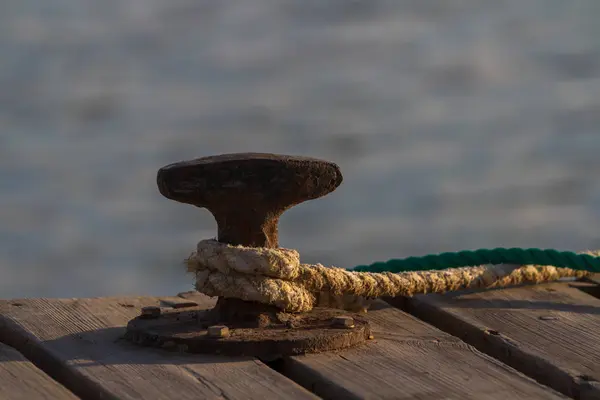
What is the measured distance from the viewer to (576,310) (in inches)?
116

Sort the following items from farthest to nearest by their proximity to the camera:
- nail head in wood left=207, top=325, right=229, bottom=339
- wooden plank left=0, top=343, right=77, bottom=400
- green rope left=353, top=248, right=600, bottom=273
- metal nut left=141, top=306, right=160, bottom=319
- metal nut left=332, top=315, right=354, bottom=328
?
green rope left=353, top=248, right=600, bottom=273, metal nut left=141, top=306, right=160, bottom=319, metal nut left=332, top=315, right=354, bottom=328, nail head in wood left=207, top=325, right=229, bottom=339, wooden plank left=0, top=343, right=77, bottom=400

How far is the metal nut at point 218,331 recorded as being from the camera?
7.79ft

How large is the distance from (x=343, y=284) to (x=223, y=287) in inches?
14.6

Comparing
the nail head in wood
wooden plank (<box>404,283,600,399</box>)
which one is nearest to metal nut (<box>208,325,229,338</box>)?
the nail head in wood

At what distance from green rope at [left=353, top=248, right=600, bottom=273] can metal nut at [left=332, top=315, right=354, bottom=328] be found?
2.33 feet

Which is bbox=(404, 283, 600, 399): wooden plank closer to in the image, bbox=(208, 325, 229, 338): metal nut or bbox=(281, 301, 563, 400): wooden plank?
bbox=(281, 301, 563, 400): wooden plank

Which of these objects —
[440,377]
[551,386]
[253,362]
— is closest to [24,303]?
[253,362]

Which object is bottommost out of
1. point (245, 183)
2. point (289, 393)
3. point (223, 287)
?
point (289, 393)

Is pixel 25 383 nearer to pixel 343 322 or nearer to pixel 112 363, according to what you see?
pixel 112 363

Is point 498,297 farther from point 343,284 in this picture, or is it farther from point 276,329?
point 276,329

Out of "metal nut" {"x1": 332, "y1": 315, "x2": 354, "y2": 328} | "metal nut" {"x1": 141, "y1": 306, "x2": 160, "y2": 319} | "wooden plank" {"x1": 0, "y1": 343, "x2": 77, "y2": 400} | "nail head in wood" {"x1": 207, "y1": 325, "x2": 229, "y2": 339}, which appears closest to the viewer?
"wooden plank" {"x1": 0, "y1": 343, "x2": 77, "y2": 400}

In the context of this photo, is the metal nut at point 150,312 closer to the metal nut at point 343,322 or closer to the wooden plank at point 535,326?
the metal nut at point 343,322

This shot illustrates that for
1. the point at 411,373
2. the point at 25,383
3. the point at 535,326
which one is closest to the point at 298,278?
the point at 411,373

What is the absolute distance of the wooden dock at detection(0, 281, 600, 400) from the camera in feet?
7.10
